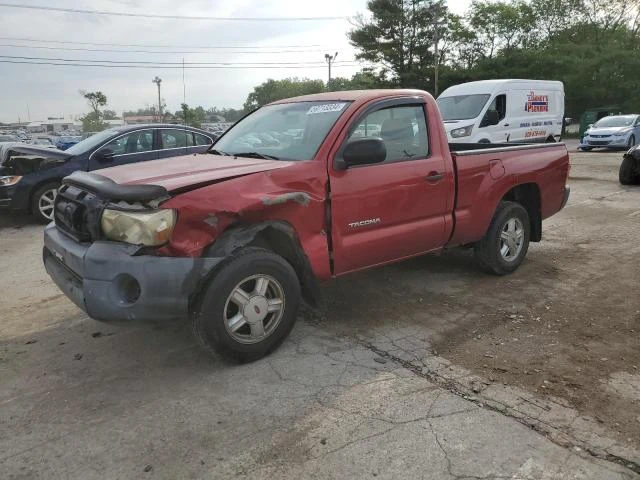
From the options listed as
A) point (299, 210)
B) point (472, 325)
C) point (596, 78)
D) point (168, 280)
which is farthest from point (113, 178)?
point (596, 78)

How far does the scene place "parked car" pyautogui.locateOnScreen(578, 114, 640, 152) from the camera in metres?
20.0

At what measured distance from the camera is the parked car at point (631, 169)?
11.0m

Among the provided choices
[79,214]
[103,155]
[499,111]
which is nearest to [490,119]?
[499,111]

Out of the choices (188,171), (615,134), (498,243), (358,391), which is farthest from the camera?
(615,134)

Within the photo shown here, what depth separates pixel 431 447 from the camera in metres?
2.68

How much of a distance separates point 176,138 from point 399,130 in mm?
6129

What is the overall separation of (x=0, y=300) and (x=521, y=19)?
167 feet

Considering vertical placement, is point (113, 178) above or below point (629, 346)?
above

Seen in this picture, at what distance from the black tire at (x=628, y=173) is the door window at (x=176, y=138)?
887 centimetres

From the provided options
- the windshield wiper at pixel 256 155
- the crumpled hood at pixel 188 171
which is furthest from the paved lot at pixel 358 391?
the windshield wiper at pixel 256 155

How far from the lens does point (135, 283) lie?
10.4 ft

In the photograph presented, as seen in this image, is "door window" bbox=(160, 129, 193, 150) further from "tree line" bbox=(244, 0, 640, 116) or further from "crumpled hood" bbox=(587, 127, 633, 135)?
"tree line" bbox=(244, 0, 640, 116)

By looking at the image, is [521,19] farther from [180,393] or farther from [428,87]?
[180,393]

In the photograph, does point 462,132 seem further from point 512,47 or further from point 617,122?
point 512,47
